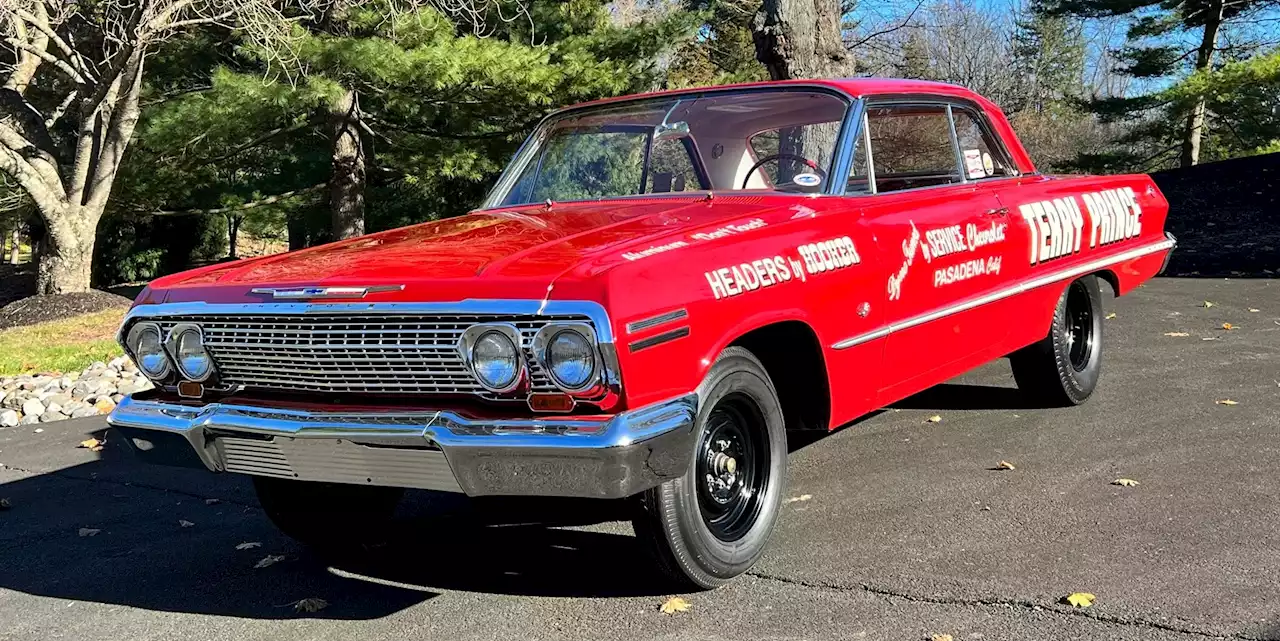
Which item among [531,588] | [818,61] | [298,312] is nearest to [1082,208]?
[531,588]

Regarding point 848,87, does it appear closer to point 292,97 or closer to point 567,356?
point 567,356

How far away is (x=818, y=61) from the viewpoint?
11211mm

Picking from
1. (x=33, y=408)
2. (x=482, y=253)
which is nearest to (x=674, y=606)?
(x=482, y=253)

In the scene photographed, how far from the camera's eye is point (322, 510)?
14.3 feet

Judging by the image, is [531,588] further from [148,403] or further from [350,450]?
[148,403]

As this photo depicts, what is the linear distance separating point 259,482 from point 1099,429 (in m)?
3.78

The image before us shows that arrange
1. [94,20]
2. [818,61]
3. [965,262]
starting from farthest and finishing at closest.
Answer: [94,20], [818,61], [965,262]

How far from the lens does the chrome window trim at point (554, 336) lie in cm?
311

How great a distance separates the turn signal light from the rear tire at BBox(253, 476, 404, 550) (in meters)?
1.37

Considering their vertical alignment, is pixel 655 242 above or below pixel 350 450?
above

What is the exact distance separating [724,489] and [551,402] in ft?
2.59

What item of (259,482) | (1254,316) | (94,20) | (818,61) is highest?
(94,20)

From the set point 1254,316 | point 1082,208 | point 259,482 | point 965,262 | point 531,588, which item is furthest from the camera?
point 1254,316

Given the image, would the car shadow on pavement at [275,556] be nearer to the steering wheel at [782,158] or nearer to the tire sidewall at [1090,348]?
the steering wheel at [782,158]
